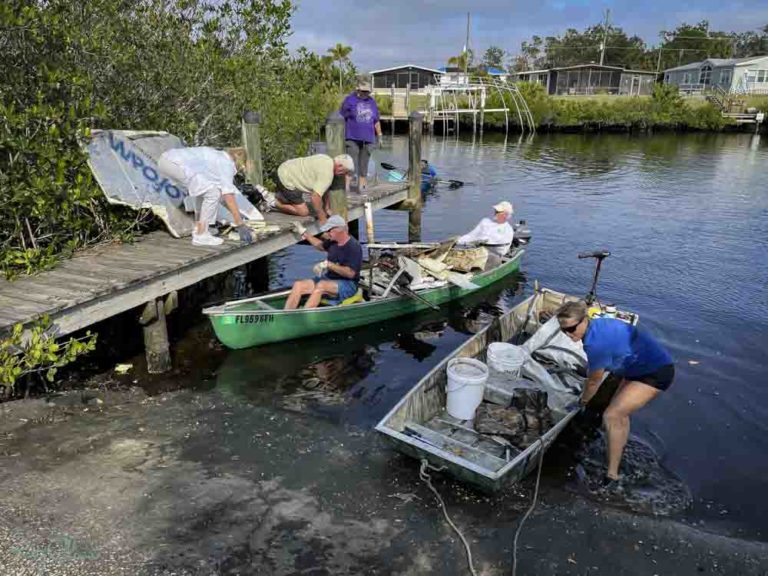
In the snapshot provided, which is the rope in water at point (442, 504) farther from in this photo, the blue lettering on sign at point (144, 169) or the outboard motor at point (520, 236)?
the outboard motor at point (520, 236)

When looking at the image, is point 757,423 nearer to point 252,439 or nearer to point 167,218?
point 252,439

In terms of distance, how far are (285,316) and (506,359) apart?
362cm

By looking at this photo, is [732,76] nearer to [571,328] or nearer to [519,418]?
[519,418]

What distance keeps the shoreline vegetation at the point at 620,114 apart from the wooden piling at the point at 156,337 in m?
47.2

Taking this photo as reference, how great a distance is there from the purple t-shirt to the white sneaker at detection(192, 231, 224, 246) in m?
4.97

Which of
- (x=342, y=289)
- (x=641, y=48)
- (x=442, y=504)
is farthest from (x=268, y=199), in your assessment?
(x=641, y=48)

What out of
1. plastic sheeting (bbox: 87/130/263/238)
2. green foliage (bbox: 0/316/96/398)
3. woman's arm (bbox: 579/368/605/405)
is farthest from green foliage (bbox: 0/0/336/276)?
woman's arm (bbox: 579/368/605/405)

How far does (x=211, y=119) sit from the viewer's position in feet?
42.4

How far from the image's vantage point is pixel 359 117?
42.0 feet

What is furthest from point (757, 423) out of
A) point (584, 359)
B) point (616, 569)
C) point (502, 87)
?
point (502, 87)

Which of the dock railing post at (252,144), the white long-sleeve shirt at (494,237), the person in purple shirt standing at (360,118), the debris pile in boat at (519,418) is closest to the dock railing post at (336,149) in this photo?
the person in purple shirt standing at (360,118)

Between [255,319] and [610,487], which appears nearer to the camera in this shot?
[610,487]

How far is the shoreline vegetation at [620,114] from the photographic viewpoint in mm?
50969

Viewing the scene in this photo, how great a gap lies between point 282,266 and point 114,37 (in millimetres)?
6453
